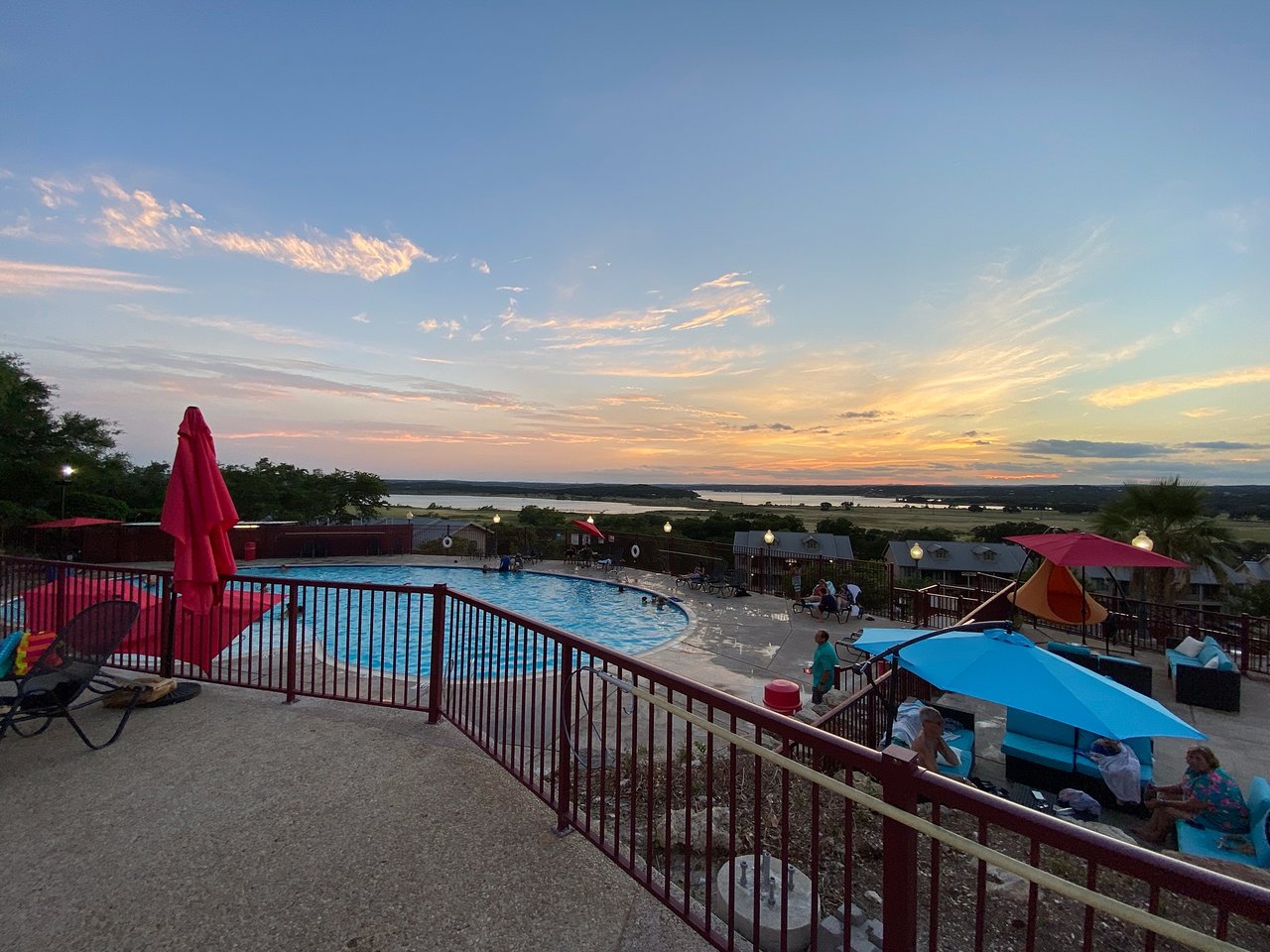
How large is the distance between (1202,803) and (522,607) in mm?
14882

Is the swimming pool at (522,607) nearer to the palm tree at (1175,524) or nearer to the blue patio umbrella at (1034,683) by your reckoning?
the blue patio umbrella at (1034,683)

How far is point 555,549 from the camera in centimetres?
2192

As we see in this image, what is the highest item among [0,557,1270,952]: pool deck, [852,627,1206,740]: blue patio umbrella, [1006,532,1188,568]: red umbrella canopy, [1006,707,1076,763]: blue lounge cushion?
[1006,532,1188,568]: red umbrella canopy

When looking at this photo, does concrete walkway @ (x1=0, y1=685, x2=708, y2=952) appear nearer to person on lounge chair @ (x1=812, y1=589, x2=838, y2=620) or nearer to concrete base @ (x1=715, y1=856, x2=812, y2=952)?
concrete base @ (x1=715, y1=856, x2=812, y2=952)

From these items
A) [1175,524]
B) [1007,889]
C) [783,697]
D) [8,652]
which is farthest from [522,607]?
[1175,524]

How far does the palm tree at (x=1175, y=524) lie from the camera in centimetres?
1898

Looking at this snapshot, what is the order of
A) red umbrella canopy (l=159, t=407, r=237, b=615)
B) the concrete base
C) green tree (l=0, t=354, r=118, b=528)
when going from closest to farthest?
the concrete base
red umbrella canopy (l=159, t=407, r=237, b=615)
green tree (l=0, t=354, r=118, b=528)

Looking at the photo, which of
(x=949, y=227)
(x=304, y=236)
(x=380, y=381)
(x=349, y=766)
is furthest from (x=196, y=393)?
(x=949, y=227)

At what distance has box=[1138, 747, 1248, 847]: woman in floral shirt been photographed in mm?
4410

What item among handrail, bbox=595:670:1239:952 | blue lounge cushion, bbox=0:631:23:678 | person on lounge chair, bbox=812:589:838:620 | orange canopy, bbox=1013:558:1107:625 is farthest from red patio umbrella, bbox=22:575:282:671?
person on lounge chair, bbox=812:589:838:620

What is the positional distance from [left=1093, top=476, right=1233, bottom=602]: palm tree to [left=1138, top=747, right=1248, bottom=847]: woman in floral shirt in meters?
18.9

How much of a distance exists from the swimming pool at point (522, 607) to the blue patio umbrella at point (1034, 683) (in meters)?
7.89

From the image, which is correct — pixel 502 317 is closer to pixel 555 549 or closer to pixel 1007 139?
pixel 555 549

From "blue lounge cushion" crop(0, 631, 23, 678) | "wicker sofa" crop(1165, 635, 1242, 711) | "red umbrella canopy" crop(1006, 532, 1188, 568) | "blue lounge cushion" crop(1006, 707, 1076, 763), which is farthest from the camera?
"wicker sofa" crop(1165, 635, 1242, 711)
